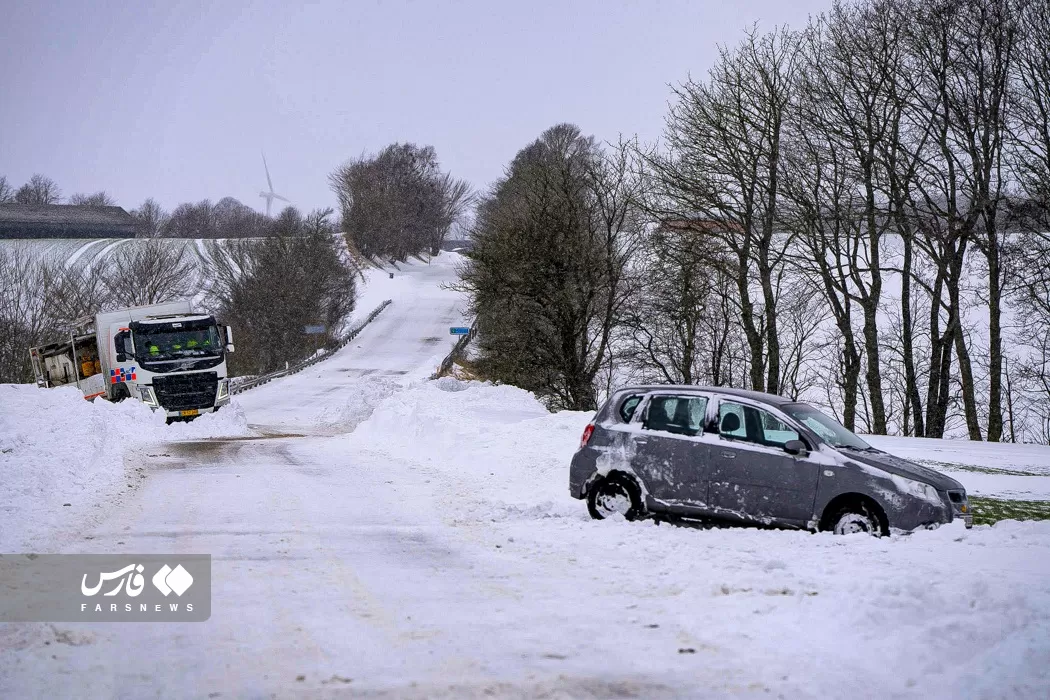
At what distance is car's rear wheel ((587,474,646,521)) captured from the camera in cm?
1027

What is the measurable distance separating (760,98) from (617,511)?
2251 cm

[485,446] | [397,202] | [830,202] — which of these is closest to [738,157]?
[830,202]

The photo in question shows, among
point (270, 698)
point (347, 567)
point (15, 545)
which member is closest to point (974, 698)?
point (270, 698)

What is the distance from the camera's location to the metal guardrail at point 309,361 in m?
46.8

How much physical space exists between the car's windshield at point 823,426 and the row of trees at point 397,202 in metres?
100

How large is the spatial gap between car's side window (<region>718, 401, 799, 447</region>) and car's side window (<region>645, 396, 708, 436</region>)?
253mm

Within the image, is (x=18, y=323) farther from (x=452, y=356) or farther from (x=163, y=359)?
(x=163, y=359)

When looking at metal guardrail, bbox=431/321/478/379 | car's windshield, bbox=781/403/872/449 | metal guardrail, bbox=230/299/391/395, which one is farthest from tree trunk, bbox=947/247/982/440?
metal guardrail, bbox=230/299/391/395

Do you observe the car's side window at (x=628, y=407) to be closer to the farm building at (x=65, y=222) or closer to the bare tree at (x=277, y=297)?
the bare tree at (x=277, y=297)

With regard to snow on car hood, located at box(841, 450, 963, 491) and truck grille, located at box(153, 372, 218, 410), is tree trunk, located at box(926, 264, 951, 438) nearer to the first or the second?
snow on car hood, located at box(841, 450, 963, 491)

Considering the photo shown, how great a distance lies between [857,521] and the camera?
358 inches

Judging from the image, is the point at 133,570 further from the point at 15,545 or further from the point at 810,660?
the point at 810,660

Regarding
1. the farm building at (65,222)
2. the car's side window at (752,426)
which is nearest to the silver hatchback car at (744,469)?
the car's side window at (752,426)

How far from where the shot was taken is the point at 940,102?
2723cm
